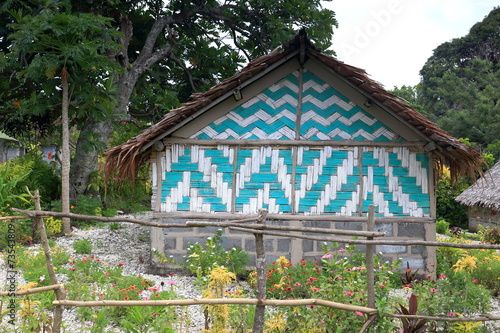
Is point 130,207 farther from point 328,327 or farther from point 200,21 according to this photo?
point 328,327

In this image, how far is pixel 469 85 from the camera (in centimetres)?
2355

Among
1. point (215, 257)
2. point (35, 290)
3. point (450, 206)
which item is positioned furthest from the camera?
point (450, 206)

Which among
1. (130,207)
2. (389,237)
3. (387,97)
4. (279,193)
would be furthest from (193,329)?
(130,207)

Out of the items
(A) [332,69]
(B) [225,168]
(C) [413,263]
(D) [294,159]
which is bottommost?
(C) [413,263]

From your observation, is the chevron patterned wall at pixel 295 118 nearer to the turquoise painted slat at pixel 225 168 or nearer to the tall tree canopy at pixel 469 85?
the turquoise painted slat at pixel 225 168

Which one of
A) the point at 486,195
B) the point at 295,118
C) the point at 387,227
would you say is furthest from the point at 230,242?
the point at 486,195

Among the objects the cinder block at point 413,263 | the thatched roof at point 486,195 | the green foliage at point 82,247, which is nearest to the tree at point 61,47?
the green foliage at point 82,247

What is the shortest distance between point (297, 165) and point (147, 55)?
6701mm

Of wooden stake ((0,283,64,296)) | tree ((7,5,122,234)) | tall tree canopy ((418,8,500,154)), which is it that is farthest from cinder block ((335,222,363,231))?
tall tree canopy ((418,8,500,154))

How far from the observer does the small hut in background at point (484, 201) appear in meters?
14.2

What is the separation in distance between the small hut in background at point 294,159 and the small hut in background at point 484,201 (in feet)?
28.6

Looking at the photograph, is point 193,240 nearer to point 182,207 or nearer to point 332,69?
point 182,207

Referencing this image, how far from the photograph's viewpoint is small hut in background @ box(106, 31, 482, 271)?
20.5ft

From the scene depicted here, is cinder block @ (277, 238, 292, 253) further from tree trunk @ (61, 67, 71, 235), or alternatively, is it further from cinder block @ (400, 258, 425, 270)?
tree trunk @ (61, 67, 71, 235)
